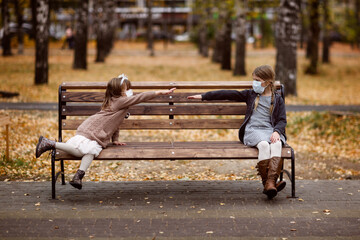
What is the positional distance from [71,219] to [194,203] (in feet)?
4.23

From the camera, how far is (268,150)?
18.4 feet

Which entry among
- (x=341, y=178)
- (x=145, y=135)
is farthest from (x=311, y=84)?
(x=341, y=178)

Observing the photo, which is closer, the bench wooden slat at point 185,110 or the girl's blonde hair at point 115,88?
the girl's blonde hair at point 115,88

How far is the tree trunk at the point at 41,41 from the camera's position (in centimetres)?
1636

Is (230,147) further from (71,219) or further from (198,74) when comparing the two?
(198,74)

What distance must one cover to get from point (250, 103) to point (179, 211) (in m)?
1.52

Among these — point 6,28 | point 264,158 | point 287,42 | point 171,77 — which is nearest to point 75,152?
point 264,158

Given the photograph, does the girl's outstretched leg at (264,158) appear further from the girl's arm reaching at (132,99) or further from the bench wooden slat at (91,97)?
the girl's arm reaching at (132,99)

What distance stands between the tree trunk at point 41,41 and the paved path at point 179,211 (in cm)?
1046

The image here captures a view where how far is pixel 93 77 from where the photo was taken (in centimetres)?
1948

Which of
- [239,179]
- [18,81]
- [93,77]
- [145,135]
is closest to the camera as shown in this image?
[239,179]

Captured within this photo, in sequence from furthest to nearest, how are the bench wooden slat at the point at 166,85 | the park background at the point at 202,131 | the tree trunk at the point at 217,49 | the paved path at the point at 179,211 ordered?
the tree trunk at the point at 217,49 < the park background at the point at 202,131 < the bench wooden slat at the point at 166,85 < the paved path at the point at 179,211

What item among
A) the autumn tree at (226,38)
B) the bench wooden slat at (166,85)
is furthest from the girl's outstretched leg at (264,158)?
the autumn tree at (226,38)

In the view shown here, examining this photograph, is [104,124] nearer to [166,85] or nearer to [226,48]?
[166,85]
